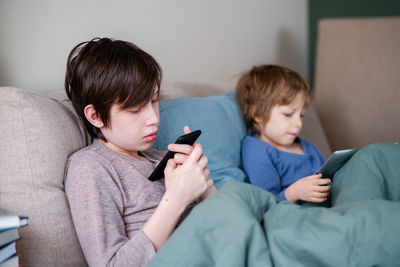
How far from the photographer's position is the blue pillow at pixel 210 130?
1.25 meters

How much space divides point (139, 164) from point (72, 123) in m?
0.20

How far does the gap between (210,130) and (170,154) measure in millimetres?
458

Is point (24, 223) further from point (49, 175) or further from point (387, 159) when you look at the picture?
point (387, 159)

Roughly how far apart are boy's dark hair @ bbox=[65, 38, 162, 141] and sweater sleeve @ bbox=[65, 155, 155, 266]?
0.15 m

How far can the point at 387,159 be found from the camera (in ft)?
3.35

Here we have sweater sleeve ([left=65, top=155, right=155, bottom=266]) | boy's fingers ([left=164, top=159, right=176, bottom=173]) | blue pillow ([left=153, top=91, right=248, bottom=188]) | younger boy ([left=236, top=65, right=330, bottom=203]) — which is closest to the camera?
sweater sleeve ([left=65, top=155, right=155, bottom=266])

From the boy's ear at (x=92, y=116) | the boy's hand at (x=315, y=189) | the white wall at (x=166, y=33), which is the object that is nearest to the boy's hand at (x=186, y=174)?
the boy's ear at (x=92, y=116)

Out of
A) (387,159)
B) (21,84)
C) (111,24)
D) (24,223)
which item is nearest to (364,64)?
(387,159)

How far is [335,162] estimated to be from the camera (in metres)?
1.08

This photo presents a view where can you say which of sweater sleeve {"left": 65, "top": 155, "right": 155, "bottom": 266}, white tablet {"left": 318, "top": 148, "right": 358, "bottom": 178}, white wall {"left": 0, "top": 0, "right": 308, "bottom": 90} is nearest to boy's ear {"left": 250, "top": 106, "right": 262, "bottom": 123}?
white wall {"left": 0, "top": 0, "right": 308, "bottom": 90}

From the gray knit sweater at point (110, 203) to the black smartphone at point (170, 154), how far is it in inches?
1.3

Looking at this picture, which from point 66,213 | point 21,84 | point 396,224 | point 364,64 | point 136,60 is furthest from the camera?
point 364,64

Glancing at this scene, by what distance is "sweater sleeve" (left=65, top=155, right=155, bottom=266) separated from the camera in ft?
2.54

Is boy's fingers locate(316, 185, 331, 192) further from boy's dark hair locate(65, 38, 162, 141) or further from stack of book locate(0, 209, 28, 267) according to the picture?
stack of book locate(0, 209, 28, 267)
